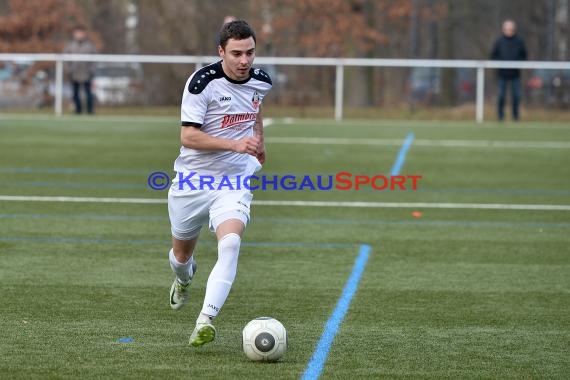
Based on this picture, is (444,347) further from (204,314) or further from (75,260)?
(75,260)

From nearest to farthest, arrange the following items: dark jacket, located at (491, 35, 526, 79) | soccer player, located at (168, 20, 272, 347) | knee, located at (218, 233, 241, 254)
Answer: knee, located at (218, 233, 241, 254) → soccer player, located at (168, 20, 272, 347) → dark jacket, located at (491, 35, 526, 79)

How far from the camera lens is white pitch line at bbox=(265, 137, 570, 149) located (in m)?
23.3

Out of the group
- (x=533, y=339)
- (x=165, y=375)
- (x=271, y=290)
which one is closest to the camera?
(x=165, y=375)

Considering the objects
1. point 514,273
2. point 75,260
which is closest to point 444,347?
point 514,273

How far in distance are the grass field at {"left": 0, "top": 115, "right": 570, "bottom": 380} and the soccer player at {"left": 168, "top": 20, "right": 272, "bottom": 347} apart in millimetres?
672

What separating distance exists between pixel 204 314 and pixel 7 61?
28.4 m

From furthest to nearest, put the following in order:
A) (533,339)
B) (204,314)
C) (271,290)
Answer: (271,290)
(533,339)
(204,314)

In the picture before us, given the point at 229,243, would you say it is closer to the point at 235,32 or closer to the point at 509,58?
the point at 235,32

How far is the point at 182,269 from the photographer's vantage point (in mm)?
8414

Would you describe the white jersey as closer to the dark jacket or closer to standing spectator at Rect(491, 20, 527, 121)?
standing spectator at Rect(491, 20, 527, 121)

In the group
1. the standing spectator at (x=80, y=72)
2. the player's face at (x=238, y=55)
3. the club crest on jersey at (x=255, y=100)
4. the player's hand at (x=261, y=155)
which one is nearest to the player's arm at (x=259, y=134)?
the player's hand at (x=261, y=155)

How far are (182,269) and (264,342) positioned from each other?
5.13 feet

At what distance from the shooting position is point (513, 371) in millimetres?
6887

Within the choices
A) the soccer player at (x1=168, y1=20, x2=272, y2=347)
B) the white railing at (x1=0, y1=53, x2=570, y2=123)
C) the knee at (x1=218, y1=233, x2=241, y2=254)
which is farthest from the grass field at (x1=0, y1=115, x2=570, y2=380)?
the white railing at (x1=0, y1=53, x2=570, y2=123)
